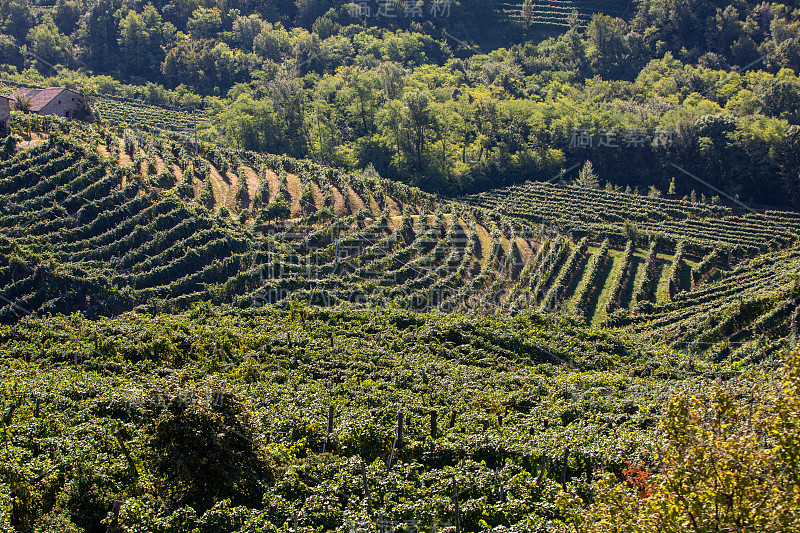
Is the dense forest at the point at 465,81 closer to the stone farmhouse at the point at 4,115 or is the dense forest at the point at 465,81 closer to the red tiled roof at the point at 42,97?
the red tiled roof at the point at 42,97

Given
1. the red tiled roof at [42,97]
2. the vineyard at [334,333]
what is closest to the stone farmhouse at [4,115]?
the vineyard at [334,333]

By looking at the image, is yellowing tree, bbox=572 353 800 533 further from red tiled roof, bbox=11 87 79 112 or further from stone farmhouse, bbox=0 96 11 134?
red tiled roof, bbox=11 87 79 112

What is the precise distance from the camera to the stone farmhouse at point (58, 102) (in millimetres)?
51594

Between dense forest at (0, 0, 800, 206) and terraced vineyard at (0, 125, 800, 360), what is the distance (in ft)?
41.7

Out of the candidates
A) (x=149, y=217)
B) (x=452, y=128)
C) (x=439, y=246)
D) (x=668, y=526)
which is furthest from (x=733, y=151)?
(x=668, y=526)

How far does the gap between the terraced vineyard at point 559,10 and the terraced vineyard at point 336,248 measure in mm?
66460

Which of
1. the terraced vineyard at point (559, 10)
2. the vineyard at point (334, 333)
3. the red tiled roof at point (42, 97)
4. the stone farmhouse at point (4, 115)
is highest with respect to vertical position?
the terraced vineyard at point (559, 10)

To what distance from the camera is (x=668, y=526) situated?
34.6 ft

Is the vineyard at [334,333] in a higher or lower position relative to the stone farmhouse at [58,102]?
lower

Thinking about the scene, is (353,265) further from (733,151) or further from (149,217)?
(733,151)

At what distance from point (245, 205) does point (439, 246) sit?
14.7 meters

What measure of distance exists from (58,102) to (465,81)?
58.1 m

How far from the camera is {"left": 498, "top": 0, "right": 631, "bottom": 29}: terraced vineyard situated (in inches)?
4316

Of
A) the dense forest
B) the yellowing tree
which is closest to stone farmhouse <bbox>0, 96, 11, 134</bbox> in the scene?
the dense forest
